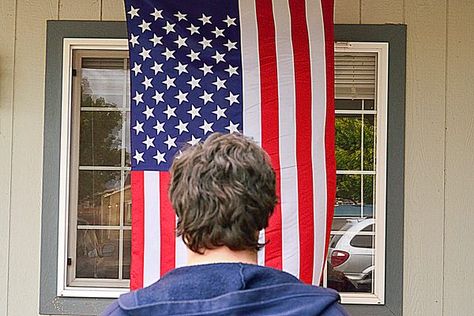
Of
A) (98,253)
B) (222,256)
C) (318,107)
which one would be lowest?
(98,253)

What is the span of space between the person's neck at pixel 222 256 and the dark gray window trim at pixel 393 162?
199cm

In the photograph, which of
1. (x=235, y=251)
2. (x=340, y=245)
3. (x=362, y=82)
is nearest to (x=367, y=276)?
(x=340, y=245)

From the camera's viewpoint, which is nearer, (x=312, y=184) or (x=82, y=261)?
(x=312, y=184)

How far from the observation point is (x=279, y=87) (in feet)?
10.1

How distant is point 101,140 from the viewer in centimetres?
352

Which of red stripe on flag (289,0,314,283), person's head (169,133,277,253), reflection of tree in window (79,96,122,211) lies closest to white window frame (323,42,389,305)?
red stripe on flag (289,0,314,283)

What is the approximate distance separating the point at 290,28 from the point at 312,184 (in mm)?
665

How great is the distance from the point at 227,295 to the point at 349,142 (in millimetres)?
2184

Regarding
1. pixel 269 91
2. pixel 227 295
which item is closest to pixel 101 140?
pixel 269 91

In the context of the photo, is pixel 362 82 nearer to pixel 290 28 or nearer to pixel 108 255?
pixel 290 28

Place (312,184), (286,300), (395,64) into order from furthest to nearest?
(395,64) → (312,184) → (286,300)

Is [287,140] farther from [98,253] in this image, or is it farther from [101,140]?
[98,253]

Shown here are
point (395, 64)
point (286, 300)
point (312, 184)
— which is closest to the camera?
point (286, 300)

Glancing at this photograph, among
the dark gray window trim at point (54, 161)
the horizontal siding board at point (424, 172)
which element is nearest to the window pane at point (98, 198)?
the dark gray window trim at point (54, 161)
